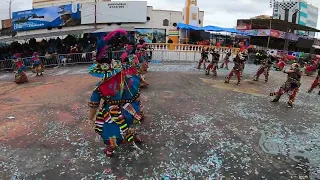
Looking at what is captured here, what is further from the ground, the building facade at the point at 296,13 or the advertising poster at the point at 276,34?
the building facade at the point at 296,13

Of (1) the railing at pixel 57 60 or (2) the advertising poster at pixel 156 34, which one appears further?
(2) the advertising poster at pixel 156 34

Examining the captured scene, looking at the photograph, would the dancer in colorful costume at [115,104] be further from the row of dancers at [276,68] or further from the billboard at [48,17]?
the billboard at [48,17]

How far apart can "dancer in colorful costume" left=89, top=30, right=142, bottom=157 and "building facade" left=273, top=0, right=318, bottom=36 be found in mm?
47191

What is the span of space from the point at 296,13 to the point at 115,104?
4854cm

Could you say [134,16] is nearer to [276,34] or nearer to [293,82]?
[276,34]

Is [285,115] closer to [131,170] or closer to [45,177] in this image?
[131,170]

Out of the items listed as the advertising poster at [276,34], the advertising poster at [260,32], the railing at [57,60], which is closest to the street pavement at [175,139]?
the railing at [57,60]

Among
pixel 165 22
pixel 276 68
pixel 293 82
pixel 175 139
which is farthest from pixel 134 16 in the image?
pixel 175 139

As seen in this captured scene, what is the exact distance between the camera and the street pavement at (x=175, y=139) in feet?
14.0

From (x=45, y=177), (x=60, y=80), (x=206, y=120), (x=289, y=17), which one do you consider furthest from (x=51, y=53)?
(x=289, y=17)

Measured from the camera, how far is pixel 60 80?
12078mm

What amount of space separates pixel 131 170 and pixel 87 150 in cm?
107

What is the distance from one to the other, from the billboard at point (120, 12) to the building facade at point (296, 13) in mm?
27131

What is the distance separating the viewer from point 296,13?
45719 mm
